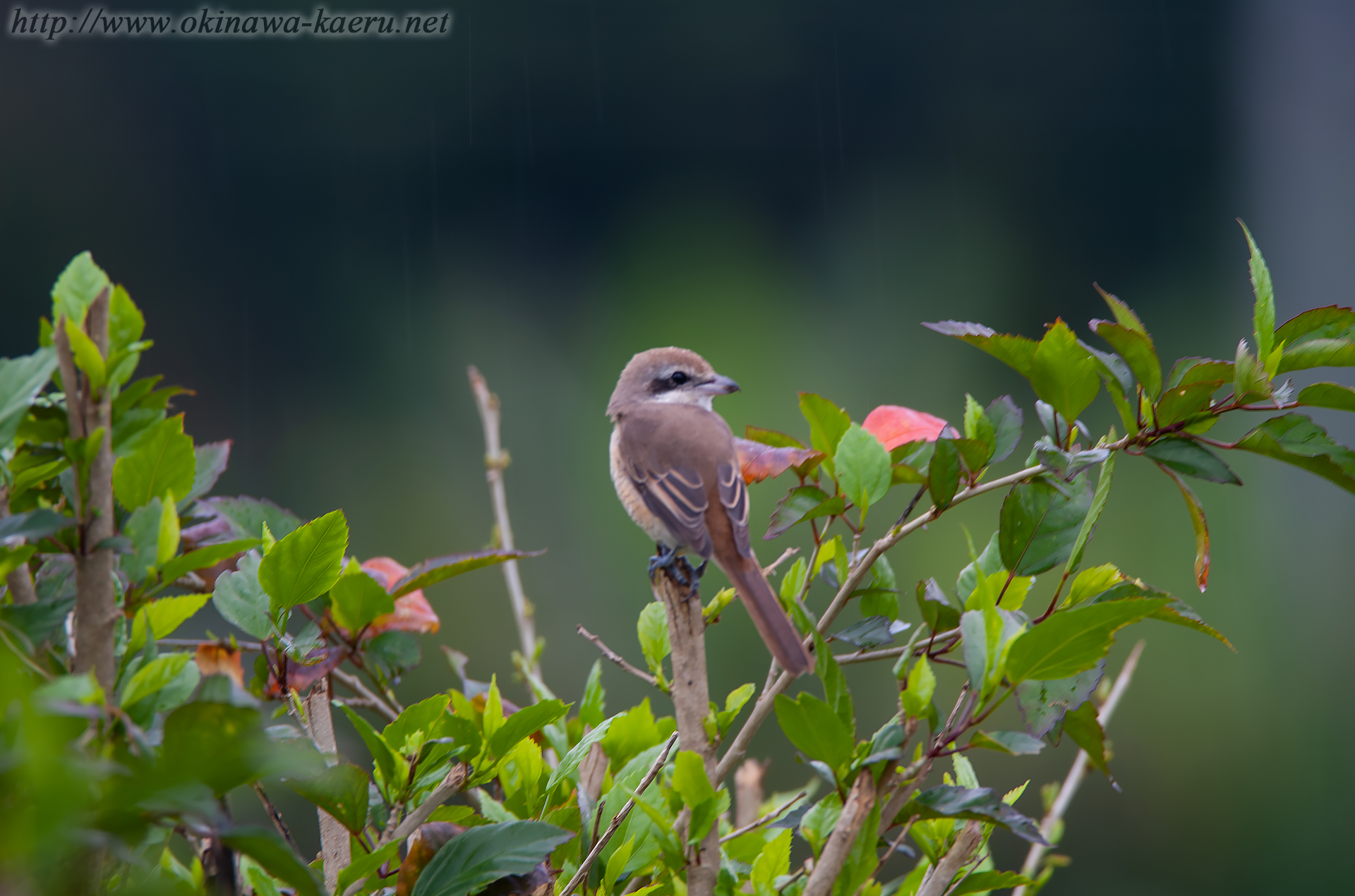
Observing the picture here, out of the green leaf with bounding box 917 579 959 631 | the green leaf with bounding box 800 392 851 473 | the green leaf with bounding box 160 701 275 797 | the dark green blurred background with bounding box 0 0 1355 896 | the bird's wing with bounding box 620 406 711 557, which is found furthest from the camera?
the dark green blurred background with bounding box 0 0 1355 896

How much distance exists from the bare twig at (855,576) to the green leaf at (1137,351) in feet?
0.16

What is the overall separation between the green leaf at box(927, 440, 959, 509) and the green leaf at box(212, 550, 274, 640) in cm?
50

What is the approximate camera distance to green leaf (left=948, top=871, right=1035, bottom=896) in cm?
73

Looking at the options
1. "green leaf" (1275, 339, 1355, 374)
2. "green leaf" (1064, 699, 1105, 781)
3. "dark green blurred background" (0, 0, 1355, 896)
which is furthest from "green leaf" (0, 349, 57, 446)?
"dark green blurred background" (0, 0, 1355, 896)

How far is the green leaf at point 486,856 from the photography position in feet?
1.98

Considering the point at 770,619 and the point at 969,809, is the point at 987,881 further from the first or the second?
the point at 770,619

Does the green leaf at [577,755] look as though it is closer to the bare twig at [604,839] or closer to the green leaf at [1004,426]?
the bare twig at [604,839]

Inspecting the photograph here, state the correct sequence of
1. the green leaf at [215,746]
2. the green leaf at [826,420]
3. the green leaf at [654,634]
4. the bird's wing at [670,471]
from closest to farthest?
the green leaf at [215,746] < the green leaf at [826,420] < the green leaf at [654,634] < the bird's wing at [670,471]

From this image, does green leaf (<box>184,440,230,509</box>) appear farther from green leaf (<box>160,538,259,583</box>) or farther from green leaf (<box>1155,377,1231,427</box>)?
green leaf (<box>1155,377,1231,427</box>)

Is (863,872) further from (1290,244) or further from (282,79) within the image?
(282,79)

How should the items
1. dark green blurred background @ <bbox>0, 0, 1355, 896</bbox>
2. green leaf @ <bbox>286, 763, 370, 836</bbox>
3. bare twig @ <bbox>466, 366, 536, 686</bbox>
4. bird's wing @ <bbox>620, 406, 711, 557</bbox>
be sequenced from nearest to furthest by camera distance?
green leaf @ <bbox>286, 763, 370, 836</bbox>
bare twig @ <bbox>466, 366, 536, 686</bbox>
bird's wing @ <bbox>620, 406, 711, 557</bbox>
dark green blurred background @ <bbox>0, 0, 1355, 896</bbox>

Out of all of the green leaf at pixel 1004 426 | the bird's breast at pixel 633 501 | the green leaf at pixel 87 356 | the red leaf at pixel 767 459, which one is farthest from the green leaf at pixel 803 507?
the bird's breast at pixel 633 501

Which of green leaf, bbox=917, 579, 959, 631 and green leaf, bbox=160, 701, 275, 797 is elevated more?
green leaf, bbox=160, 701, 275, 797

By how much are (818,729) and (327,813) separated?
34 cm
